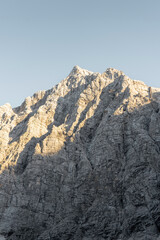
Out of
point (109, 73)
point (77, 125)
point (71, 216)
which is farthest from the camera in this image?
point (109, 73)

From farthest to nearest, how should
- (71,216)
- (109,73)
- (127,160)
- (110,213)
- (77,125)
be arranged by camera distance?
(109,73) → (77,125) → (127,160) → (71,216) → (110,213)

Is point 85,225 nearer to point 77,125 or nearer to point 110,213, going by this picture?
point 110,213

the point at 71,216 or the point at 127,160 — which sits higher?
the point at 127,160

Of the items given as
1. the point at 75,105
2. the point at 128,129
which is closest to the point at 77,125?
the point at 75,105

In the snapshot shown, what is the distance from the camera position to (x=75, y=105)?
77.7m

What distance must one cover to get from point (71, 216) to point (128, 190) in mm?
12151

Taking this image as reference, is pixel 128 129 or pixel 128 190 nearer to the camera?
pixel 128 190

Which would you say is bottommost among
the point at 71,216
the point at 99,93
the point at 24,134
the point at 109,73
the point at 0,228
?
the point at 0,228

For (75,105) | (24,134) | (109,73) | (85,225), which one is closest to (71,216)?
(85,225)

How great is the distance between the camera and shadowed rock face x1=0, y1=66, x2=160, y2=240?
152ft

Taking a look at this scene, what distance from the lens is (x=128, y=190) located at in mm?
48406

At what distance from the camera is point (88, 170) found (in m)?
56.1

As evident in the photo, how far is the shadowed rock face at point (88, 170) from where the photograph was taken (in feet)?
152

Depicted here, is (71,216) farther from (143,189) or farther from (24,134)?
(24,134)
